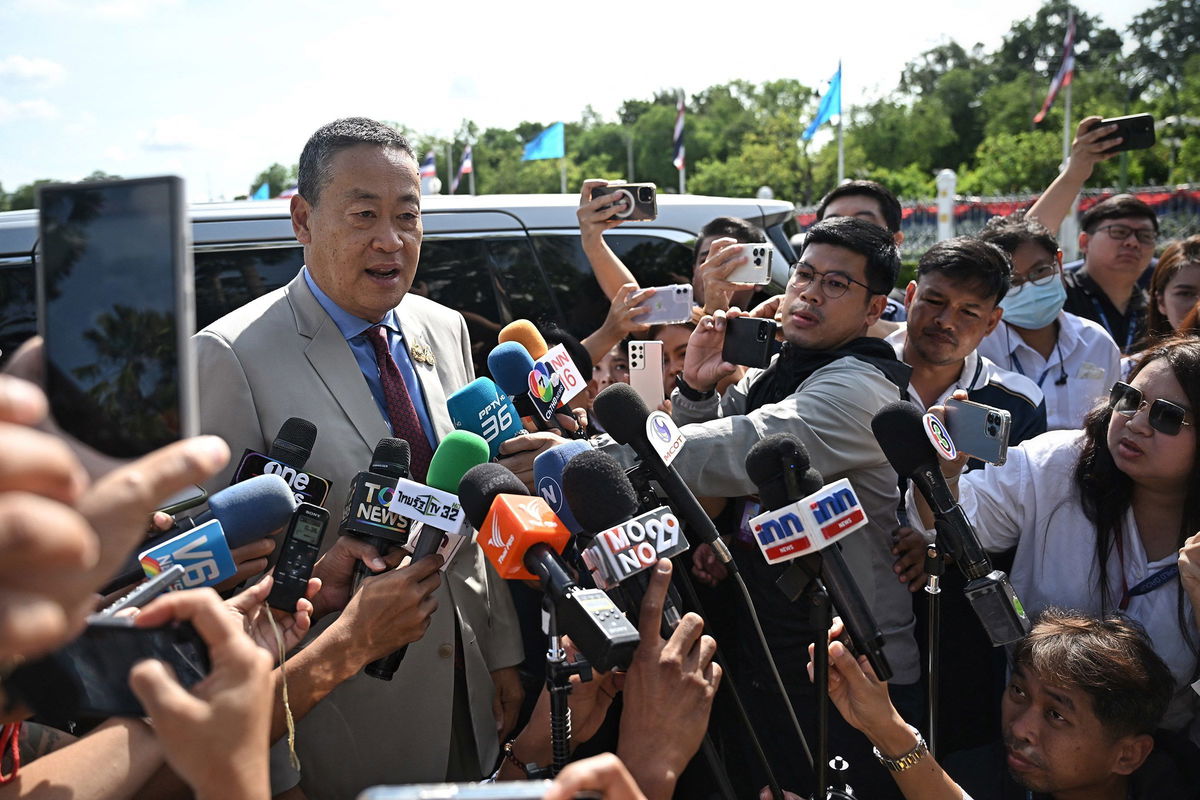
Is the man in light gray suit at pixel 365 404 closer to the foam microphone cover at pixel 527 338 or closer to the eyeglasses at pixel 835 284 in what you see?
the foam microphone cover at pixel 527 338

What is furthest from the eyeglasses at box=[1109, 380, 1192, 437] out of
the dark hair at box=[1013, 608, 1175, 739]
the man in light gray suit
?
the man in light gray suit

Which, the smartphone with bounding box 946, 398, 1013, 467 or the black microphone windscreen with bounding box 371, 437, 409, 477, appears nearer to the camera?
the black microphone windscreen with bounding box 371, 437, 409, 477

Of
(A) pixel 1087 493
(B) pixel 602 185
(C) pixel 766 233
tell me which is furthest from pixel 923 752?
(C) pixel 766 233

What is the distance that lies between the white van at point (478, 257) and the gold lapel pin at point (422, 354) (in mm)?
1451

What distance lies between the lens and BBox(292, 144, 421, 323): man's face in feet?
7.95

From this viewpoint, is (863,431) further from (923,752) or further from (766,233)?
(766,233)

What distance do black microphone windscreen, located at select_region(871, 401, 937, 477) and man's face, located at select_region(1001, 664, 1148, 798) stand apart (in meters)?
0.77

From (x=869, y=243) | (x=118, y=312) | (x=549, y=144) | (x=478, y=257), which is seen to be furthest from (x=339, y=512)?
(x=549, y=144)

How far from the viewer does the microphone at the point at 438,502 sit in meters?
1.85

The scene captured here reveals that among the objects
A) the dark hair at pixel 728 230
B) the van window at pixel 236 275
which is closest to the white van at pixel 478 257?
the van window at pixel 236 275

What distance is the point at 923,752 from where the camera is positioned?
190 cm

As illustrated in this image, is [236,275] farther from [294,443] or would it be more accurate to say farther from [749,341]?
[749,341]

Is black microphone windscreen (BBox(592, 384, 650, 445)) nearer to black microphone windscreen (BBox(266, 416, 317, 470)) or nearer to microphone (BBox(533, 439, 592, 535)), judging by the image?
microphone (BBox(533, 439, 592, 535))

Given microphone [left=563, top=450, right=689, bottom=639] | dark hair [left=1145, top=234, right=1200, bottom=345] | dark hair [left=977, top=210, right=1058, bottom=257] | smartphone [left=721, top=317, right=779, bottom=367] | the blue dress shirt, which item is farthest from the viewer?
dark hair [left=1145, top=234, right=1200, bottom=345]
